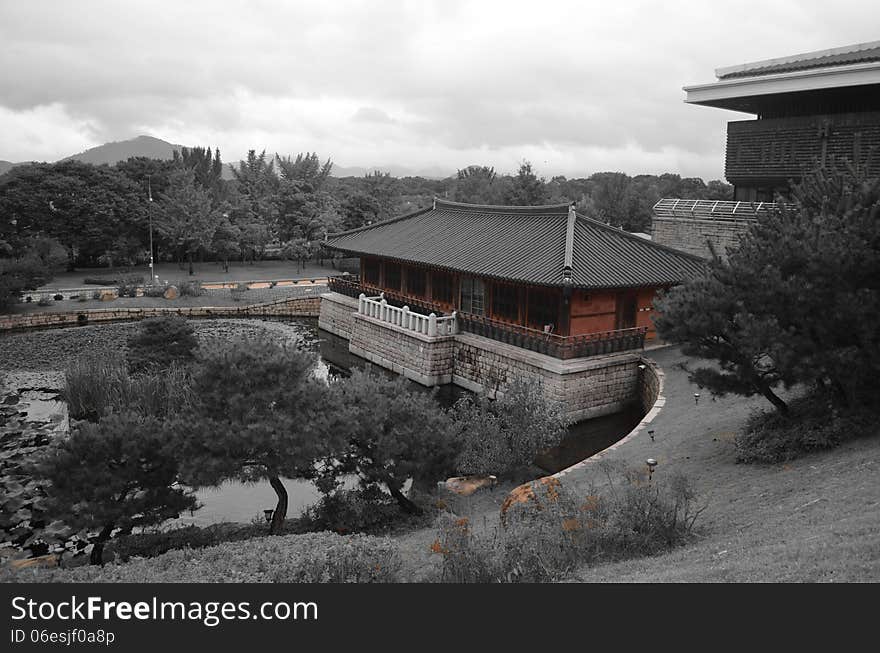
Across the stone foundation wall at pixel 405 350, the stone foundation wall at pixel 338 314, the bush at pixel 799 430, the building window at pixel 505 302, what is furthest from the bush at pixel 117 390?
the bush at pixel 799 430

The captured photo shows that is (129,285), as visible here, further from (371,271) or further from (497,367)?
(497,367)

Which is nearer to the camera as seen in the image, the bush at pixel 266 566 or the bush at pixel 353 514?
the bush at pixel 266 566

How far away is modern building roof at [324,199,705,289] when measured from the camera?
2089 centimetres

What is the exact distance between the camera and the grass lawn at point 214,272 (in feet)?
153

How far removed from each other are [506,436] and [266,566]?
739cm

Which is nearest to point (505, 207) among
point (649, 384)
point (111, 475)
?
point (649, 384)

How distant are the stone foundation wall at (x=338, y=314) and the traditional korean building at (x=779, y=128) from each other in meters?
15.0

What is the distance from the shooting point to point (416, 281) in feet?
94.5

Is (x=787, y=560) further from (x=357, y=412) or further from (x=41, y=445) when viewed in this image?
(x=41, y=445)

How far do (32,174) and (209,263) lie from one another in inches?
572

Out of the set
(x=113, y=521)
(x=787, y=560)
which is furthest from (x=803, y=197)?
(x=113, y=521)

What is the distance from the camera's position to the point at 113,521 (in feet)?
37.8

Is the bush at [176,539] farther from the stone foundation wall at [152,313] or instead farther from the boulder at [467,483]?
the stone foundation wall at [152,313]
